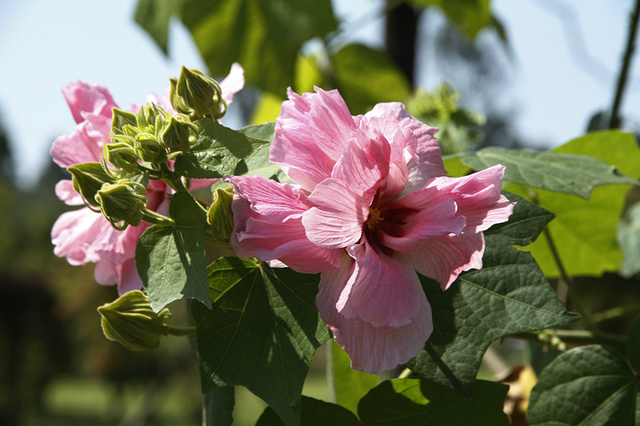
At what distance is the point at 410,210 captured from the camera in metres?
0.37

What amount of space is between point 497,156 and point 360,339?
1.03 ft

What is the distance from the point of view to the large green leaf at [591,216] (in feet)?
2.25

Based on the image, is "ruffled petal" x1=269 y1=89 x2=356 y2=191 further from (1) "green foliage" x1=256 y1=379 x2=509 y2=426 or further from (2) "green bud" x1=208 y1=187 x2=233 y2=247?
(1) "green foliage" x1=256 y1=379 x2=509 y2=426

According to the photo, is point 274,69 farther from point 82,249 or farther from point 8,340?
point 8,340

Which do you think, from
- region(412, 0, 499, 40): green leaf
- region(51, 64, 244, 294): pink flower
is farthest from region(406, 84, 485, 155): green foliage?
region(51, 64, 244, 294): pink flower

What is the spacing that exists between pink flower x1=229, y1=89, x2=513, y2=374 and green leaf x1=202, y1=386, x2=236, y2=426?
147 mm

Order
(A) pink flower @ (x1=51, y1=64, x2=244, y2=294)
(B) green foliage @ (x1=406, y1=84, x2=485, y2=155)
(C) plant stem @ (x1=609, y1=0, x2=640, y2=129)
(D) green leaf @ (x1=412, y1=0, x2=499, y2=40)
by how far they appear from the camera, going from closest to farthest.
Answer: (A) pink flower @ (x1=51, y1=64, x2=244, y2=294) → (C) plant stem @ (x1=609, y1=0, x2=640, y2=129) → (B) green foliage @ (x1=406, y1=84, x2=485, y2=155) → (D) green leaf @ (x1=412, y1=0, x2=499, y2=40)

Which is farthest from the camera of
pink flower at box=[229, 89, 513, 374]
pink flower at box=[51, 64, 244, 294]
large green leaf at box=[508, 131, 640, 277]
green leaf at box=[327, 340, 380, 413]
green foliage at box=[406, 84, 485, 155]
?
green foliage at box=[406, 84, 485, 155]

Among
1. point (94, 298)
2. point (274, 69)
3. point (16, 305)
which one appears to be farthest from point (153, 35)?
point (16, 305)

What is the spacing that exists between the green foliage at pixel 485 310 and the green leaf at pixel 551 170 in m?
0.10

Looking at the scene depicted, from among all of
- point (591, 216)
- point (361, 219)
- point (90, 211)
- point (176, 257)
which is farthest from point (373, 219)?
point (591, 216)

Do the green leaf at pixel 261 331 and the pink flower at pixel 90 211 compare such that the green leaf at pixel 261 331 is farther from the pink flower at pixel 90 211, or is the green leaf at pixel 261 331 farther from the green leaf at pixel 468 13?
the green leaf at pixel 468 13

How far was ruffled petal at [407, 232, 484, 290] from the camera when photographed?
1.08 feet

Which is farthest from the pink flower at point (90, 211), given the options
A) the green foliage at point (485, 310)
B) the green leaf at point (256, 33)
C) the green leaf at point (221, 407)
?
the green leaf at point (256, 33)
